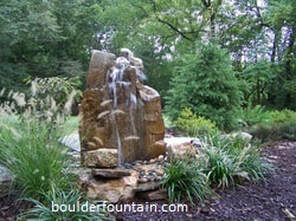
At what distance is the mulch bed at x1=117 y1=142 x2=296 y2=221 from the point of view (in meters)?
2.71

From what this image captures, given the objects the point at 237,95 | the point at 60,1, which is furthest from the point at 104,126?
the point at 60,1

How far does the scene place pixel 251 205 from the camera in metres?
2.99

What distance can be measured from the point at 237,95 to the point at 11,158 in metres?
5.54

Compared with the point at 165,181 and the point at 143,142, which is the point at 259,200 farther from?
the point at 143,142

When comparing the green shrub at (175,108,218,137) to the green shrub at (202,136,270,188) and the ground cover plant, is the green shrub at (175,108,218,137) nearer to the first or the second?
the ground cover plant

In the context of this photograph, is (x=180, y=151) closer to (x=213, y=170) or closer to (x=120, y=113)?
(x=213, y=170)

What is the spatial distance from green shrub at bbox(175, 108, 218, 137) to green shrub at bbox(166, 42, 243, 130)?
0.37 metres

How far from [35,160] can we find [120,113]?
57.9 inches

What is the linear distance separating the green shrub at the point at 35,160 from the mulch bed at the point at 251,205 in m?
0.72

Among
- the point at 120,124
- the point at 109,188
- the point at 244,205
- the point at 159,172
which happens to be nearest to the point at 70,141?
the point at 120,124

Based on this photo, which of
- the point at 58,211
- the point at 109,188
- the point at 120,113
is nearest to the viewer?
the point at 58,211

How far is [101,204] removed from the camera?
2.72m

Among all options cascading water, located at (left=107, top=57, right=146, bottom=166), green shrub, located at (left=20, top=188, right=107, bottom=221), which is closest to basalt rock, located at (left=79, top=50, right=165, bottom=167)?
cascading water, located at (left=107, top=57, right=146, bottom=166)

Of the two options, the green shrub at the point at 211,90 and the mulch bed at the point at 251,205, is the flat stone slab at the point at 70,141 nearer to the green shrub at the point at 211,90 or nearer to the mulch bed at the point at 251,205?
the mulch bed at the point at 251,205
